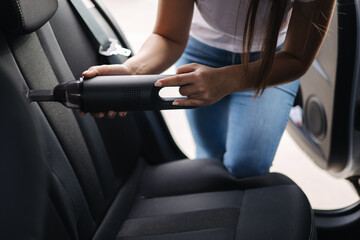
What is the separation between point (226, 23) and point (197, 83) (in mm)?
273

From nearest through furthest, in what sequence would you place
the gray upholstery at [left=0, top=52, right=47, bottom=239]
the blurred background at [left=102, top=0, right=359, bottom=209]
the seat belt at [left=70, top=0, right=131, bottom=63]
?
1. the gray upholstery at [left=0, top=52, right=47, bottom=239]
2. the seat belt at [left=70, top=0, right=131, bottom=63]
3. the blurred background at [left=102, top=0, right=359, bottom=209]

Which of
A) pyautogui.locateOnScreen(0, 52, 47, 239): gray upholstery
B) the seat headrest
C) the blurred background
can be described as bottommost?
the blurred background

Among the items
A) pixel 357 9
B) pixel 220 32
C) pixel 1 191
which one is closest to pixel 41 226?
pixel 1 191

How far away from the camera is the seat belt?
1.12m

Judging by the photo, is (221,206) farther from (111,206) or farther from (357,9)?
(357,9)

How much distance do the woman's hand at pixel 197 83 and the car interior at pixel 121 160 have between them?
240mm

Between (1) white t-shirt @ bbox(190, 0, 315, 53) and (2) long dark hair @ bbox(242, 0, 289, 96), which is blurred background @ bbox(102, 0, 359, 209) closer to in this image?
(1) white t-shirt @ bbox(190, 0, 315, 53)

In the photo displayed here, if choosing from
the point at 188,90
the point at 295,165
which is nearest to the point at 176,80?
the point at 188,90

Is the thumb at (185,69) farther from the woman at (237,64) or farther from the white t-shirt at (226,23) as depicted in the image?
the white t-shirt at (226,23)

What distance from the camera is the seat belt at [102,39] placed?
3.69 feet

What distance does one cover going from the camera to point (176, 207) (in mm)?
1125

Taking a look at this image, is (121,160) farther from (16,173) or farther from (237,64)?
(16,173)

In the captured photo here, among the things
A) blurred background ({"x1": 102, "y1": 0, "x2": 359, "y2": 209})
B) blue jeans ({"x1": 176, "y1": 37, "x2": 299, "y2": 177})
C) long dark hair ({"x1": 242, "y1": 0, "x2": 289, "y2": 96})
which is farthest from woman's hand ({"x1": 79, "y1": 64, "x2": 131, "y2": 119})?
blurred background ({"x1": 102, "y1": 0, "x2": 359, "y2": 209})

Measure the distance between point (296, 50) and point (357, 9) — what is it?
33 cm
